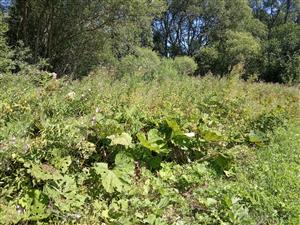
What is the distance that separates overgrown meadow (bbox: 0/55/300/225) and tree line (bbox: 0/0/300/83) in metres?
4.99

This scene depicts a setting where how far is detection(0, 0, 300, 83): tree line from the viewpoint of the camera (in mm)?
14898

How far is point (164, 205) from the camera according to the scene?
359cm

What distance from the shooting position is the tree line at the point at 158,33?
14.9 m

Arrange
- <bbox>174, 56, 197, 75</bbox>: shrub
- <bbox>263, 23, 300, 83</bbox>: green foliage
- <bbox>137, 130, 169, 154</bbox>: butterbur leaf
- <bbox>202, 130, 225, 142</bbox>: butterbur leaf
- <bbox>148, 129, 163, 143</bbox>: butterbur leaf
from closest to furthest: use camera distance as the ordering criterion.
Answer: <bbox>137, 130, 169, 154</bbox>: butterbur leaf
<bbox>148, 129, 163, 143</bbox>: butterbur leaf
<bbox>202, 130, 225, 142</bbox>: butterbur leaf
<bbox>174, 56, 197, 75</bbox>: shrub
<bbox>263, 23, 300, 83</bbox>: green foliage

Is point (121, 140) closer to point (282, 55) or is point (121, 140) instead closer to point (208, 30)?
point (282, 55)

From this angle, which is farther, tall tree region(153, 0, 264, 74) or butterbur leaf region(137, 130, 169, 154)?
tall tree region(153, 0, 264, 74)

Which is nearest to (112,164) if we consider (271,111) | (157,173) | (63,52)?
(157,173)

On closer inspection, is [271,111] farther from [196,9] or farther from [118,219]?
[196,9]

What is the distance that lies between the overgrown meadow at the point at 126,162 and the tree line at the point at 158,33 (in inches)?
197

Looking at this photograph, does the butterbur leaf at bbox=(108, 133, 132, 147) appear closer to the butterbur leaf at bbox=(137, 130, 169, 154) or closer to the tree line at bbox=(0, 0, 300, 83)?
the butterbur leaf at bbox=(137, 130, 169, 154)

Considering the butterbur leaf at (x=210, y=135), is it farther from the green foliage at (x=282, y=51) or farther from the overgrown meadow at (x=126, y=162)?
the green foliage at (x=282, y=51)

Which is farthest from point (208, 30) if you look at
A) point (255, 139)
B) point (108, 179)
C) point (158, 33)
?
point (108, 179)

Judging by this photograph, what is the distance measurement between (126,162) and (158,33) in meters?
34.9

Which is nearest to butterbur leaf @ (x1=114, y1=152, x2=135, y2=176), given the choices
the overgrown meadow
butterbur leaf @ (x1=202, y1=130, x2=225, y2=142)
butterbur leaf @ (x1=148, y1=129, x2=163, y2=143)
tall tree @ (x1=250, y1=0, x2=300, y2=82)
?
the overgrown meadow
